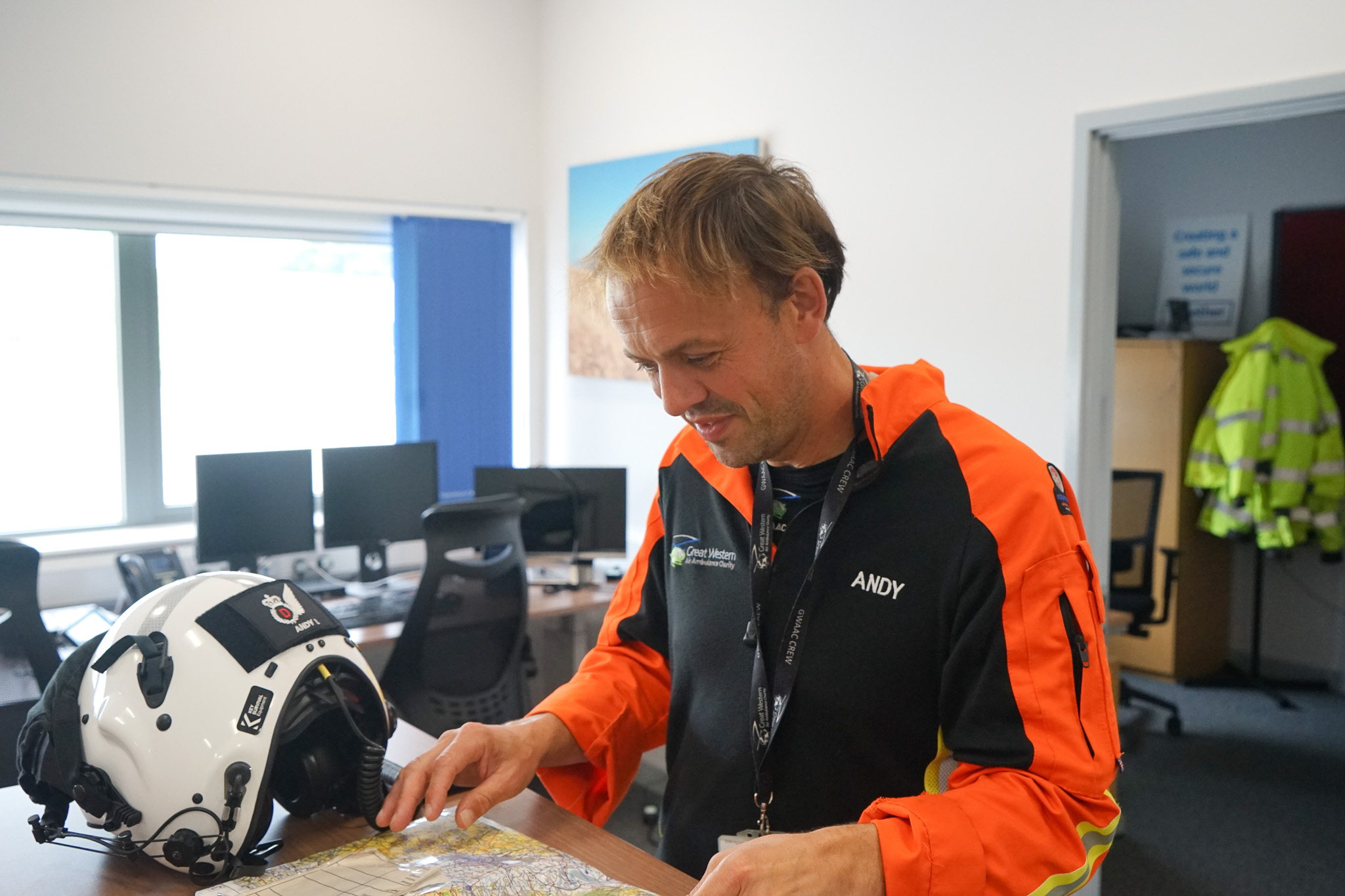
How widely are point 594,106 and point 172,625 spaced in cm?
372

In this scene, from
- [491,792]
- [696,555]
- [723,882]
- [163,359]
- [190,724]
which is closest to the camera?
[723,882]

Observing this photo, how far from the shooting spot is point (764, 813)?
4.08 ft

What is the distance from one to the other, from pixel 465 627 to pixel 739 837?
7.00ft

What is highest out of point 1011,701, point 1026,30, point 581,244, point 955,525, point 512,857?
point 1026,30

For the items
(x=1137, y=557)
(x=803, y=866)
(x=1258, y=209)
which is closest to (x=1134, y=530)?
(x=1137, y=557)

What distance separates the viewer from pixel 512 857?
3.94 feet

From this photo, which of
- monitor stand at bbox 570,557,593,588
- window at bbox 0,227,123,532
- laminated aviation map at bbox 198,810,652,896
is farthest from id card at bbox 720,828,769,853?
window at bbox 0,227,123,532

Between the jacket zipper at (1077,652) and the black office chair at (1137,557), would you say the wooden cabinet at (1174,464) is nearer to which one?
the black office chair at (1137,557)

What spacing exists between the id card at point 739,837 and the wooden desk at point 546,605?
1.97 meters

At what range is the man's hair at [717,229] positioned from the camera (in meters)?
1.15

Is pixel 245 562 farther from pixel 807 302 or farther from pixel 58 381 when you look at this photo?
pixel 807 302

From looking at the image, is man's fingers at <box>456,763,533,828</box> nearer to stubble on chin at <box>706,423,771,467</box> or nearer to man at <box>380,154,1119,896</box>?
man at <box>380,154,1119,896</box>

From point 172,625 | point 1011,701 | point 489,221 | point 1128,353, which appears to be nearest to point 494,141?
point 489,221

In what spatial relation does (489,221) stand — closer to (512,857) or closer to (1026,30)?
(1026,30)
